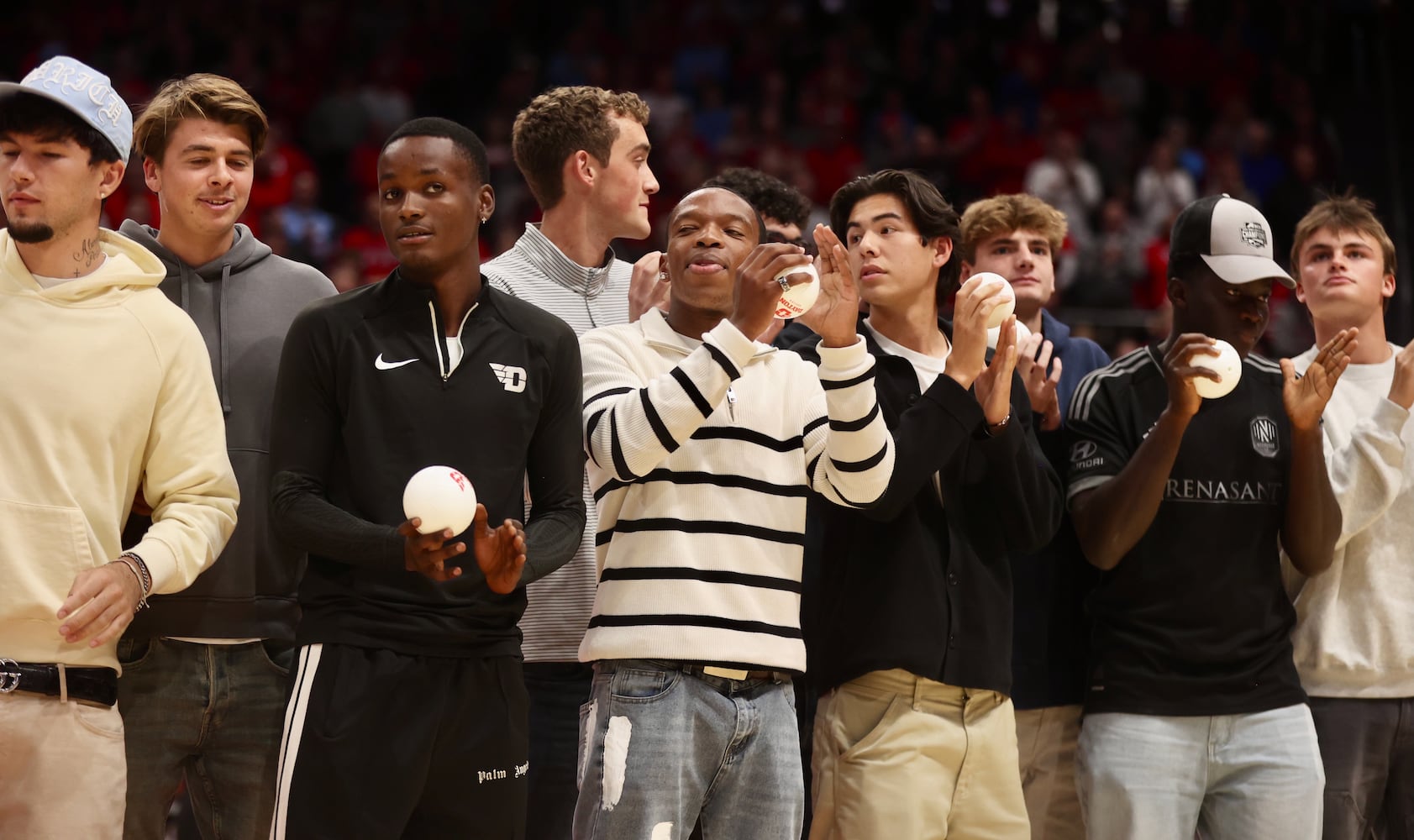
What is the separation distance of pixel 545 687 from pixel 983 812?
1234 millimetres

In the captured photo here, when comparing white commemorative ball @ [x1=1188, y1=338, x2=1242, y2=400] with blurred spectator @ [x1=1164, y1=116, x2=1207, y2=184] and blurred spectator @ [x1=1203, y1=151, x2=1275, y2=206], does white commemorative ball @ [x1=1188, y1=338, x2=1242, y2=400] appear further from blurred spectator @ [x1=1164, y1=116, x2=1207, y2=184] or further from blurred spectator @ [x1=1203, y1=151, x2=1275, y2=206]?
blurred spectator @ [x1=1164, y1=116, x2=1207, y2=184]

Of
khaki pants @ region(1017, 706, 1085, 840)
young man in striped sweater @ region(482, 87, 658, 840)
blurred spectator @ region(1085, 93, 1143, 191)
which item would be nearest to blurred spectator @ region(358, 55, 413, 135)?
blurred spectator @ region(1085, 93, 1143, 191)

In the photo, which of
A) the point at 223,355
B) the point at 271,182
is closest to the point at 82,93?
the point at 223,355

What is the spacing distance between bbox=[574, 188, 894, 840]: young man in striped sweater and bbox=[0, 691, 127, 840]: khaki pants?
3.68 ft

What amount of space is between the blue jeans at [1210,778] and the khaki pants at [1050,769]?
32 cm

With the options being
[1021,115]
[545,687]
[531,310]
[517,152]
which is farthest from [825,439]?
[1021,115]

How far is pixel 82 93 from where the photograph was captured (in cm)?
348

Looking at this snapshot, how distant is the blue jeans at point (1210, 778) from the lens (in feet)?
13.5

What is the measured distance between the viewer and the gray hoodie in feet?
12.1

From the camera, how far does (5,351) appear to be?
11.1 ft

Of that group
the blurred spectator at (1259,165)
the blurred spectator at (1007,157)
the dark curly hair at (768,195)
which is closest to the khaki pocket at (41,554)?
the dark curly hair at (768,195)

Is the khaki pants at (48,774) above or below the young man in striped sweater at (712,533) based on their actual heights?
below

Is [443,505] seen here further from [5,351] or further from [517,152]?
[517,152]

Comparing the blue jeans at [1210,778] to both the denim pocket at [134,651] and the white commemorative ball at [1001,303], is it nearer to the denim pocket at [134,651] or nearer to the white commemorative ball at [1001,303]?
the white commemorative ball at [1001,303]
